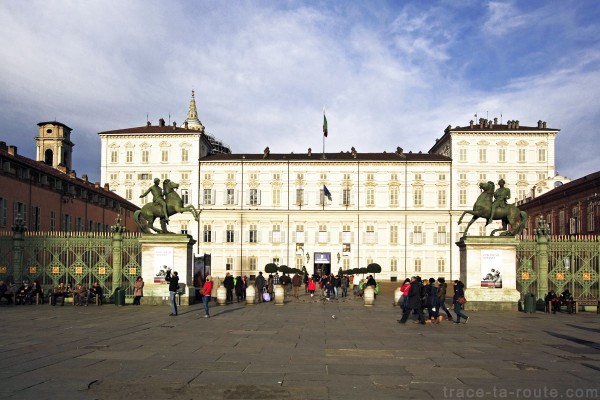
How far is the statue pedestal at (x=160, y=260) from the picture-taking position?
2748cm

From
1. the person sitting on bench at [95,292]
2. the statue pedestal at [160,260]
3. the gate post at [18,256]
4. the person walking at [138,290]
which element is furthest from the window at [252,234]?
the statue pedestal at [160,260]

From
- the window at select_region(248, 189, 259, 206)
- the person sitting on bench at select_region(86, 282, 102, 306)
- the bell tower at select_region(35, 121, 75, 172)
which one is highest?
the bell tower at select_region(35, 121, 75, 172)

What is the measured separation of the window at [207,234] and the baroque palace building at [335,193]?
0.42 feet

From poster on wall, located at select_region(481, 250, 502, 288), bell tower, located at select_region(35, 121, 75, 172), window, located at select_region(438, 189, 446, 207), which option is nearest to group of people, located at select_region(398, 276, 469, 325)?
poster on wall, located at select_region(481, 250, 502, 288)

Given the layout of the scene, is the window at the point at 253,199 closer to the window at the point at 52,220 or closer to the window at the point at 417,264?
the window at the point at 417,264

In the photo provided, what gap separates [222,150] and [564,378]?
103659 millimetres

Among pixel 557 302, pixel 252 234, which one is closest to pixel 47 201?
pixel 252 234

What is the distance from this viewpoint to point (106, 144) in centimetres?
8244

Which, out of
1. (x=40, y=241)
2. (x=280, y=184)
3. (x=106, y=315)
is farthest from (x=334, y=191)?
(x=106, y=315)

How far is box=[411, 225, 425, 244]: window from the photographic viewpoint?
261ft

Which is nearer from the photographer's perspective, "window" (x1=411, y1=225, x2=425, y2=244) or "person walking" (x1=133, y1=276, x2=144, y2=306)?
"person walking" (x1=133, y1=276, x2=144, y2=306)

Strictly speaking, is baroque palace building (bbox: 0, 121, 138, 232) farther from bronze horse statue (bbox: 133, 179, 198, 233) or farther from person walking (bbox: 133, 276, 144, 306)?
person walking (bbox: 133, 276, 144, 306)

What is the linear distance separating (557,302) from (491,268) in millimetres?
3212

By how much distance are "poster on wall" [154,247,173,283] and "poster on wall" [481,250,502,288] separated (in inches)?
528
